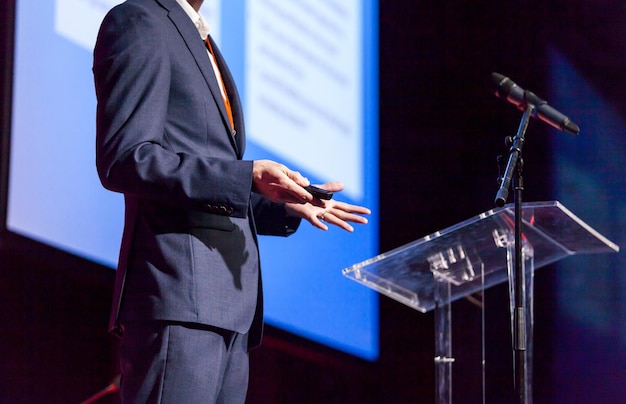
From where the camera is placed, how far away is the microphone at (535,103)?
6.24 feet

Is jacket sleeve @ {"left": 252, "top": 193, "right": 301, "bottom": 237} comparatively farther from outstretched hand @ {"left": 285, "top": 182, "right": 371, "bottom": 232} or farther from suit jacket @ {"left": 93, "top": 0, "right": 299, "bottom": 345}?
suit jacket @ {"left": 93, "top": 0, "right": 299, "bottom": 345}

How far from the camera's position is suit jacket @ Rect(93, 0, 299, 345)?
1381 millimetres

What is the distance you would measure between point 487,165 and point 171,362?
260 cm

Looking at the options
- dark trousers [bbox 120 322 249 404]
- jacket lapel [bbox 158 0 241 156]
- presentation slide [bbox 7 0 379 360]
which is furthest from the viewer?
presentation slide [bbox 7 0 379 360]

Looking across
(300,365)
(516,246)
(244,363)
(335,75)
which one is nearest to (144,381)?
(244,363)

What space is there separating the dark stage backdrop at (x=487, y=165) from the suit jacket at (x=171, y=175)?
1.63 meters

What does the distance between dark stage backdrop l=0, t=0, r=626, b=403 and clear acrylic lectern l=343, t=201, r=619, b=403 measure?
1.10m

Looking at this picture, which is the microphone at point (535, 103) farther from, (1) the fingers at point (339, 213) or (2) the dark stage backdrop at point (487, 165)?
(2) the dark stage backdrop at point (487, 165)

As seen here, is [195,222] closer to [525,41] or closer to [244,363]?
[244,363]

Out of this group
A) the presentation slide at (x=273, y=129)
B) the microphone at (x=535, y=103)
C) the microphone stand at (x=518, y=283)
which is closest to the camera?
the microphone stand at (x=518, y=283)

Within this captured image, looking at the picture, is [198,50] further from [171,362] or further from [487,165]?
[487,165]

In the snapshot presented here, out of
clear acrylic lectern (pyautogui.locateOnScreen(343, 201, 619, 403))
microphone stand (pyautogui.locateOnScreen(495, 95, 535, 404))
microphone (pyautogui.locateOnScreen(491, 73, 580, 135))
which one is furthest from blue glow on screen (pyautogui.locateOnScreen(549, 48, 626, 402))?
microphone stand (pyautogui.locateOnScreen(495, 95, 535, 404))

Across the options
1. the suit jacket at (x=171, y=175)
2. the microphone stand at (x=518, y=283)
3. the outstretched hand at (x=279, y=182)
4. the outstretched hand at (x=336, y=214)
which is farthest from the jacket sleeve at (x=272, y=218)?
the microphone stand at (x=518, y=283)

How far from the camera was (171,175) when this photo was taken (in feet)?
4.47
